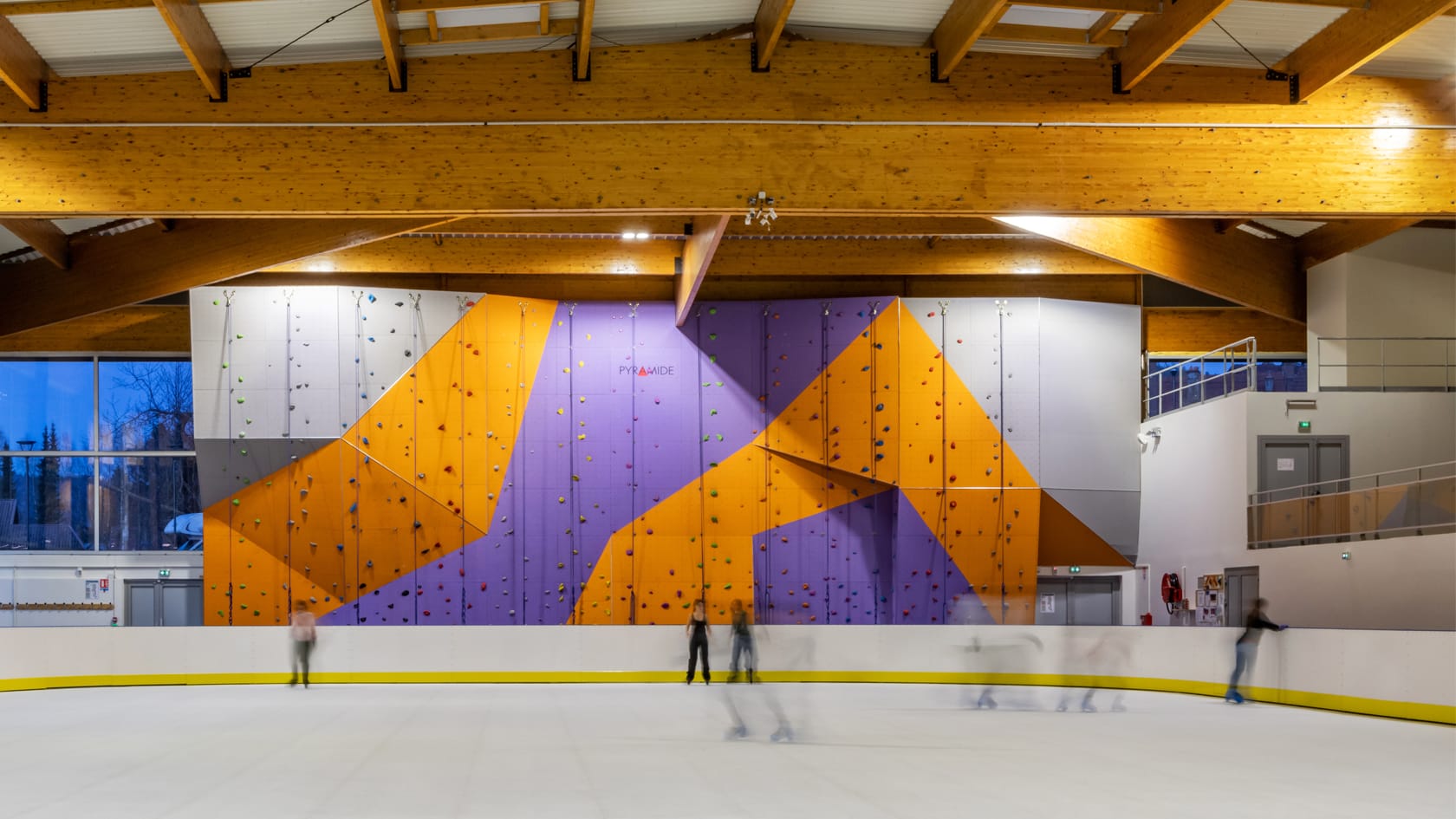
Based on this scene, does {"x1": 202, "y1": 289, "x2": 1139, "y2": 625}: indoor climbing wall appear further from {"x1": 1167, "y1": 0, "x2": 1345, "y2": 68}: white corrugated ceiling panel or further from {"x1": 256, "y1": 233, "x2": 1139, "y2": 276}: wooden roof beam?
{"x1": 1167, "y1": 0, "x2": 1345, "y2": 68}: white corrugated ceiling panel

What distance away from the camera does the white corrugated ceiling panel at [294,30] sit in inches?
590

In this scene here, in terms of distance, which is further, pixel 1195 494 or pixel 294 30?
pixel 1195 494

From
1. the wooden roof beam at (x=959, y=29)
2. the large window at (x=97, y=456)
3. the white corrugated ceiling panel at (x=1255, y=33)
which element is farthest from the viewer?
the large window at (x=97, y=456)

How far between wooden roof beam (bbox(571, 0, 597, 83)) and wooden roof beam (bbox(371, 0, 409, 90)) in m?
2.01

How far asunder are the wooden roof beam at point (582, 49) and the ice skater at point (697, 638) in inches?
318

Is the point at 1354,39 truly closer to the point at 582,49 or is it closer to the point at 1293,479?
the point at 582,49

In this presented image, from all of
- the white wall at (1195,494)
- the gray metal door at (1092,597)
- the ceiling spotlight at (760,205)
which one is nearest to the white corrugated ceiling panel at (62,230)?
the ceiling spotlight at (760,205)

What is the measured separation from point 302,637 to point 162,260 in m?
7.26

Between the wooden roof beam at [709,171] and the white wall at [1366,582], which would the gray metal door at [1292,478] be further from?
the wooden roof beam at [709,171]

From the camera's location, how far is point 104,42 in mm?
15289

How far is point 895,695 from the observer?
20047 mm

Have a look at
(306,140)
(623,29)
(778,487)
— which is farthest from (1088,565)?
(306,140)

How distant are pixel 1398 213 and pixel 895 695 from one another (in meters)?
9.44

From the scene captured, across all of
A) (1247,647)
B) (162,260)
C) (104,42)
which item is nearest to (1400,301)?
(1247,647)
